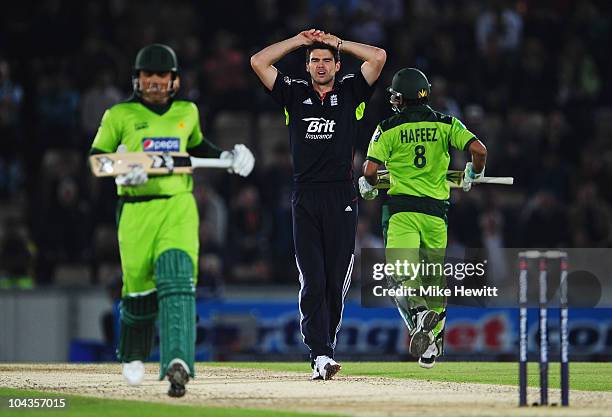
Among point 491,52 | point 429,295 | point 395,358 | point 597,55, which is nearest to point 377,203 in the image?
point 395,358

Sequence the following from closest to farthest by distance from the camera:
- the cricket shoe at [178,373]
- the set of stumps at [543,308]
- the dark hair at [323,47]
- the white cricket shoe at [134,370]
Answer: the set of stumps at [543,308], the cricket shoe at [178,373], the white cricket shoe at [134,370], the dark hair at [323,47]

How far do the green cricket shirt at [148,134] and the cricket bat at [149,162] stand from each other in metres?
0.09

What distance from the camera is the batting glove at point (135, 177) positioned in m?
10.7

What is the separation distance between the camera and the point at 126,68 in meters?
22.6

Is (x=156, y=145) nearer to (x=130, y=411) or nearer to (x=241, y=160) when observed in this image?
(x=241, y=160)

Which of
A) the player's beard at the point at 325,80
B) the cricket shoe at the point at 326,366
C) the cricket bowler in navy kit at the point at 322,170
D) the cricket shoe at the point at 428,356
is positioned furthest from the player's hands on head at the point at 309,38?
the cricket shoe at the point at 428,356

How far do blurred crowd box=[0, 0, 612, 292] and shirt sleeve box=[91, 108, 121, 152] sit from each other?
8.70m

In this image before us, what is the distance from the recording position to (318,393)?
11414mm

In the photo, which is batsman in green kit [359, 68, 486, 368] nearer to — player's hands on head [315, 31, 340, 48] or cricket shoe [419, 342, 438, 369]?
cricket shoe [419, 342, 438, 369]

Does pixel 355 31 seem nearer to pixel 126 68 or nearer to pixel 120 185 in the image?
pixel 126 68

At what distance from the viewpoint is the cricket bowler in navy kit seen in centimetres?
1240

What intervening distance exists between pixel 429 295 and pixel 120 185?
3723mm

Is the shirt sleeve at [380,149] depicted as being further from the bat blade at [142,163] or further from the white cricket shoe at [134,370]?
the white cricket shoe at [134,370]

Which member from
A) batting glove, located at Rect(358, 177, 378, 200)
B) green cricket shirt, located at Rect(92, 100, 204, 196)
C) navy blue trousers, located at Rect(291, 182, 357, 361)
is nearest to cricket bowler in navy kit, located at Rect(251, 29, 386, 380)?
navy blue trousers, located at Rect(291, 182, 357, 361)
